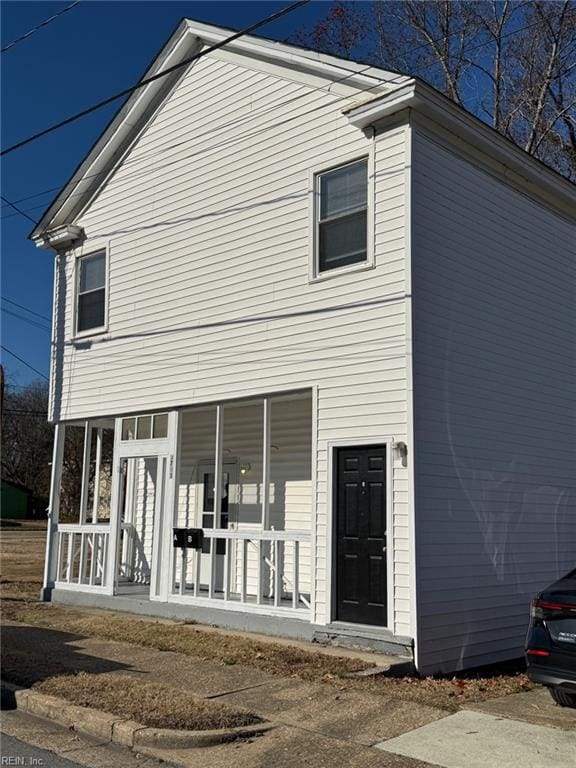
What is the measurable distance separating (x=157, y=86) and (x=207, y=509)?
296 inches

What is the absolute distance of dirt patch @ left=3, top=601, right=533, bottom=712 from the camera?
7.77 metres

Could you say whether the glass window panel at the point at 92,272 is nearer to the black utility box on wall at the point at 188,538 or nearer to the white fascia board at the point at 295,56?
the white fascia board at the point at 295,56

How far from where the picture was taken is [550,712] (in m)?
7.25

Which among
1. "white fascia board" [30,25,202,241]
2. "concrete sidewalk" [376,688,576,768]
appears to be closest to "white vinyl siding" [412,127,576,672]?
"concrete sidewalk" [376,688,576,768]

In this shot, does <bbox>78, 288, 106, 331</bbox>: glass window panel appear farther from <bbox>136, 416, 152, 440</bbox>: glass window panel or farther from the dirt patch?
the dirt patch

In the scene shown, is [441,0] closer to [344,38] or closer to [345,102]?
[344,38]

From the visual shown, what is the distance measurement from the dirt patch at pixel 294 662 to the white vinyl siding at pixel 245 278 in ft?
2.71

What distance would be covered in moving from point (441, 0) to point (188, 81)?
1177 centimetres

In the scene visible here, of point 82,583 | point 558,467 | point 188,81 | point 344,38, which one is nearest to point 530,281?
point 558,467

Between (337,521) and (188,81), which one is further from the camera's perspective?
(188,81)

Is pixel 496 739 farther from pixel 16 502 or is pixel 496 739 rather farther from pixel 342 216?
pixel 16 502

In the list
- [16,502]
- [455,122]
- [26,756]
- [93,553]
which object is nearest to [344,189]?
[455,122]

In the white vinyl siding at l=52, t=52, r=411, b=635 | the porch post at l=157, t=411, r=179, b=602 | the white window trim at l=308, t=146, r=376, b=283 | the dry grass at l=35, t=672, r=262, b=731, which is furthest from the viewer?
the porch post at l=157, t=411, r=179, b=602

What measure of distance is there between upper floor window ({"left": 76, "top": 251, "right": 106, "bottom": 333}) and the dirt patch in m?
5.40
